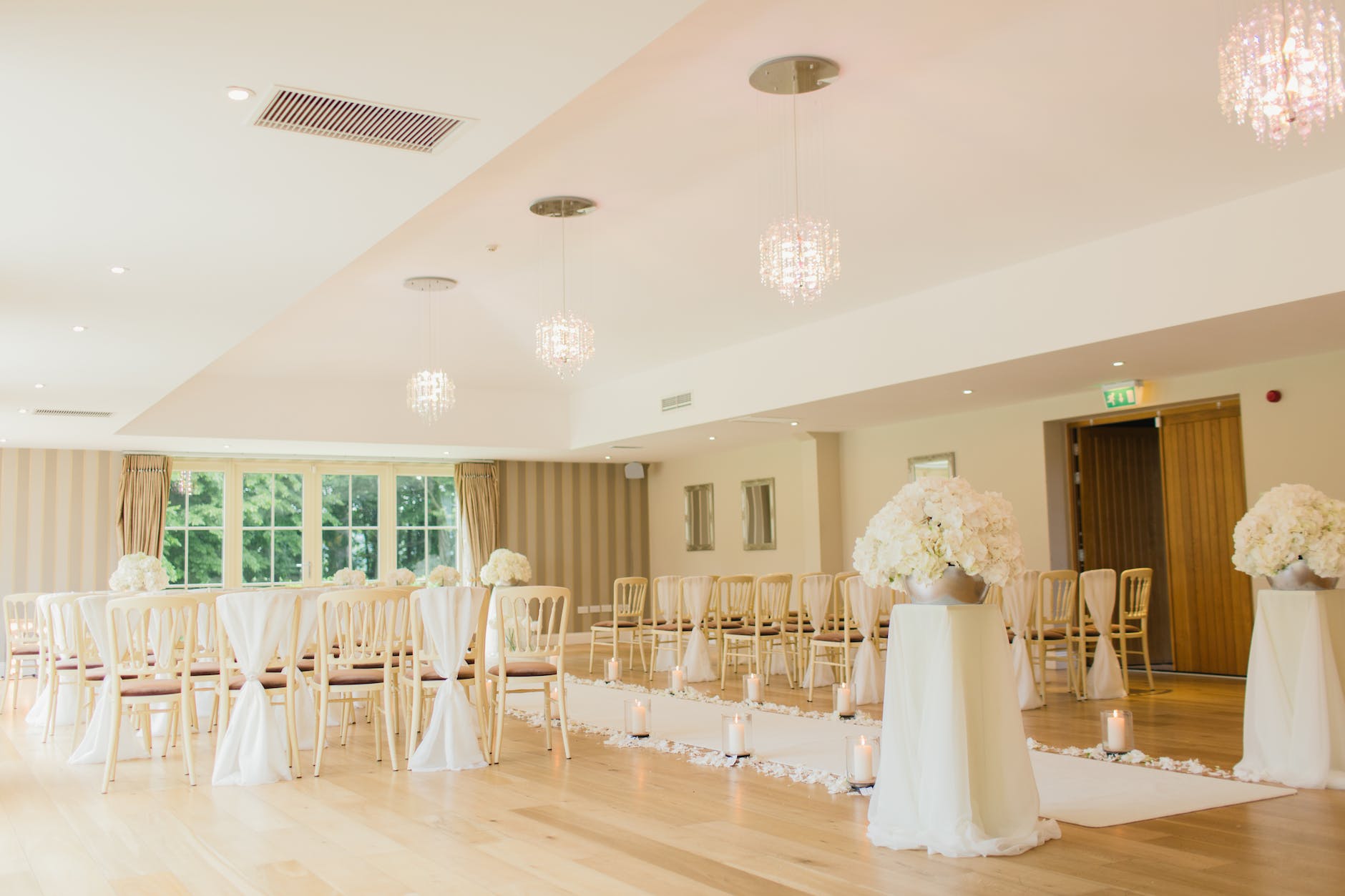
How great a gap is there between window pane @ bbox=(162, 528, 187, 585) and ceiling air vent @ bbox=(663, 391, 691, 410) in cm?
662

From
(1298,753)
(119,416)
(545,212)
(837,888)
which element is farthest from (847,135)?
(119,416)

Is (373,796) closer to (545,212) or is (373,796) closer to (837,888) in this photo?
(837,888)

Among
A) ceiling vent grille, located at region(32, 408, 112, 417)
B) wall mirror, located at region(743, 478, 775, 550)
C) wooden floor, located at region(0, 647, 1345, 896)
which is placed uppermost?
Answer: ceiling vent grille, located at region(32, 408, 112, 417)

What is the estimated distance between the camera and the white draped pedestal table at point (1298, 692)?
5.19m

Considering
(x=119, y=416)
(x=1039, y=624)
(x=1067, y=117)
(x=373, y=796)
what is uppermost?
(x=1067, y=117)

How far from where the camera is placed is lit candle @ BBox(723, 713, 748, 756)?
6.09 meters

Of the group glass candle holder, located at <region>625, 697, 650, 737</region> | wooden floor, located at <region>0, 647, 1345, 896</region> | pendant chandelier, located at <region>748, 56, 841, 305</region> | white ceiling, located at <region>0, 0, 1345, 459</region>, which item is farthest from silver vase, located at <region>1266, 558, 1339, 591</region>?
glass candle holder, located at <region>625, 697, 650, 737</region>

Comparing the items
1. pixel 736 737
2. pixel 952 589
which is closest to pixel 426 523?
pixel 736 737

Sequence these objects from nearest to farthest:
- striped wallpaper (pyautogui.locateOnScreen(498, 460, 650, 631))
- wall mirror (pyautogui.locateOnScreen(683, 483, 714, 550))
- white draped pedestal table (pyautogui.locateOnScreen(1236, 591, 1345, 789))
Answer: white draped pedestal table (pyautogui.locateOnScreen(1236, 591, 1345, 789))
wall mirror (pyautogui.locateOnScreen(683, 483, 714, 550))
striped wallpaper (pyautogui.locateOnScreen(498, 460, 650, 631))

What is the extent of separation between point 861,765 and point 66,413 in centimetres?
908

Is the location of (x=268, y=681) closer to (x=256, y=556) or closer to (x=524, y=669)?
(x=524, y=669)

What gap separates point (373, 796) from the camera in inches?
216

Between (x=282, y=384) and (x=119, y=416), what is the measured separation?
187 centimetres

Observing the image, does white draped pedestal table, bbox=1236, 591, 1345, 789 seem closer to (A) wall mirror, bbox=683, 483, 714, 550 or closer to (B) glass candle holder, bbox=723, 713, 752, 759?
(B) glass candle holder, bbox=723, 713, 752, 759
